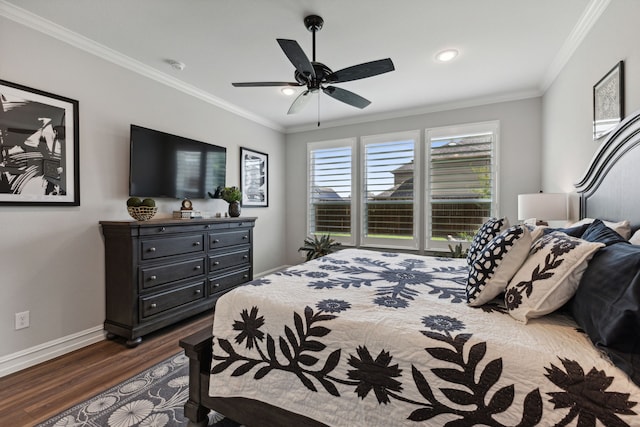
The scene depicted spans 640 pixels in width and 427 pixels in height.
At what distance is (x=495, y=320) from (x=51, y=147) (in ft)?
10.8

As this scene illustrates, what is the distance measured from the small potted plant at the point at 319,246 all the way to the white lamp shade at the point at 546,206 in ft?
8.99

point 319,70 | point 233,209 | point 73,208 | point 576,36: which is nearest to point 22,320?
point 73,208

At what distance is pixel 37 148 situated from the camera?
2221 mm

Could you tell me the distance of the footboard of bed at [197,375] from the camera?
1483mm

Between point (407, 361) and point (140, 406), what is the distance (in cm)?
170

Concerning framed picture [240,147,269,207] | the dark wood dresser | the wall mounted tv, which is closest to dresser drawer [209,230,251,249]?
the dark wood dresser

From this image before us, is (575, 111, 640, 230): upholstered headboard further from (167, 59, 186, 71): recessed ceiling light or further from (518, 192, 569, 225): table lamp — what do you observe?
(167, 59, 186, 71): recessed ceiling light

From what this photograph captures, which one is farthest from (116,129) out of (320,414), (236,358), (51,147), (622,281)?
(622,281)

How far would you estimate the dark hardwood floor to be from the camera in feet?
5.63

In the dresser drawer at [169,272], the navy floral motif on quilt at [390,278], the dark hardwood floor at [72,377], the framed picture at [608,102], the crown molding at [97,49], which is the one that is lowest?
the dark hardwood floor at [72,377]

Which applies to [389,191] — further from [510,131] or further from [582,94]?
[582,94]

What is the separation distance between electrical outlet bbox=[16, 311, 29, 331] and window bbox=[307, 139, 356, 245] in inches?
144

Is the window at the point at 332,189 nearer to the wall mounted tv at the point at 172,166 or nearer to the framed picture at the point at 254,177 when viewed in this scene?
the framed picture at the point at 254,177

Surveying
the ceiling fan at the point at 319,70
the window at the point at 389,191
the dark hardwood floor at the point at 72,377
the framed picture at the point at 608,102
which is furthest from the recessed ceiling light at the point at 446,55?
the dark hardwood floor at the point at 72,377
